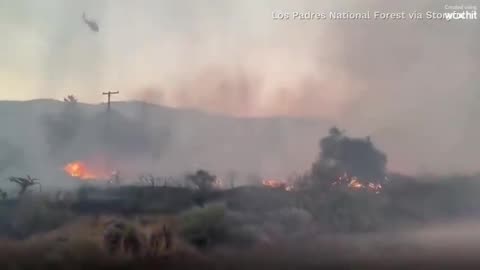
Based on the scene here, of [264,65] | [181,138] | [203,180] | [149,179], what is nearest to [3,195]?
[149,179]

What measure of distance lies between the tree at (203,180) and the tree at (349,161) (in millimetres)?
1012

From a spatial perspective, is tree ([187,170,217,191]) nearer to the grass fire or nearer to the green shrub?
the grass fire

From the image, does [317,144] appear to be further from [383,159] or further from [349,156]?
[383,159]

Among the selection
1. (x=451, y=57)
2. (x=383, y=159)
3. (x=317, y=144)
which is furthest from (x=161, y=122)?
(x=451, y=57)

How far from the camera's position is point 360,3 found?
4973 millimetres

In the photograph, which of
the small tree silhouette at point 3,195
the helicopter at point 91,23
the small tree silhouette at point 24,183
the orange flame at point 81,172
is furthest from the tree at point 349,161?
the small tree silhouette at point 3,195

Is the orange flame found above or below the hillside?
→ below

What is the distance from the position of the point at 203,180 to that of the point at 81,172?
1192 millimetres

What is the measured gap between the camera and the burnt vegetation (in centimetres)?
452

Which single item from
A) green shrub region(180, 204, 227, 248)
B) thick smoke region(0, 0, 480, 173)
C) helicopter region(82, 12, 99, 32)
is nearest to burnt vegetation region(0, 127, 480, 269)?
green shrub region(180, 204, 227, 248)

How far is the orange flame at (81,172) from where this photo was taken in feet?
15.2

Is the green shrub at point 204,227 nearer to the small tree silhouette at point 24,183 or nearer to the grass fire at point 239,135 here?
the grass fire at point 239,135

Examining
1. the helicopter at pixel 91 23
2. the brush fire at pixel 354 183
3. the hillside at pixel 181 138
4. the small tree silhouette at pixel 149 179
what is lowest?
the brush fire at pixel 354 183

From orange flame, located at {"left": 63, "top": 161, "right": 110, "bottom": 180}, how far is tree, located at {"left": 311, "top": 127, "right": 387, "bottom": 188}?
6.94 feet
